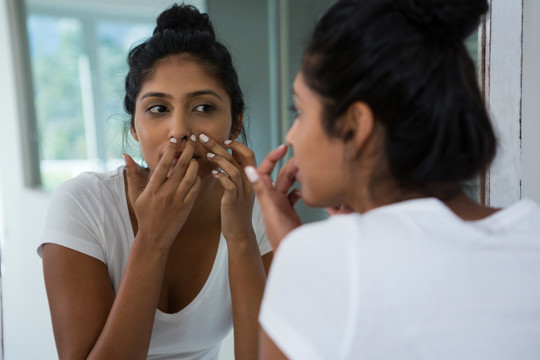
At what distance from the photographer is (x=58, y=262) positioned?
2.87 ft

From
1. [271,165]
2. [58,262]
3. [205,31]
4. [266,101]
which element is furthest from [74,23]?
[271,165]

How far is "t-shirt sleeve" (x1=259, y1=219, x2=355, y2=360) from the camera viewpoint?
44 cm

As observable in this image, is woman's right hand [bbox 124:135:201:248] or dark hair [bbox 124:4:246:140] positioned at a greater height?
dark hair [bbox 124:4:246:140]

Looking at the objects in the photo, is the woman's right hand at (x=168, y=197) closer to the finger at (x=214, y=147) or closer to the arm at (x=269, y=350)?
the finger at (x=214, y=147)

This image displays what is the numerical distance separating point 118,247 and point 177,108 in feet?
1.00

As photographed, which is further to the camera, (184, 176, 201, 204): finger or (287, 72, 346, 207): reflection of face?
(184, 176, 201, 204): finger

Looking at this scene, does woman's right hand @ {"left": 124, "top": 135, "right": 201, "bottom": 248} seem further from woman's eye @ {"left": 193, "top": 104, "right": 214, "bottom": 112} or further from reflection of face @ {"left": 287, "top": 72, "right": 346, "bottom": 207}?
reflection of face @ {"left": 287, "top": 72, "right": 346, "bottom": 207}

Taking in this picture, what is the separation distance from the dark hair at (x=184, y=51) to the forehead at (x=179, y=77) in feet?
0.04

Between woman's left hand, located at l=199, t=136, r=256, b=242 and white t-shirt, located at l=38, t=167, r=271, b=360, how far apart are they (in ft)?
0.44

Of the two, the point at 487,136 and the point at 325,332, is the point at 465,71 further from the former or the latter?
the point at 325,332

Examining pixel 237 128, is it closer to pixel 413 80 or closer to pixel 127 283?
pixel 127 283

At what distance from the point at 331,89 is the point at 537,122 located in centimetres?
49

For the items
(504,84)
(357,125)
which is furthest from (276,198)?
(504,84)

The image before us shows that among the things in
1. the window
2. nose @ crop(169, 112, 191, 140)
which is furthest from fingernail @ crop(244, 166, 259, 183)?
the window
